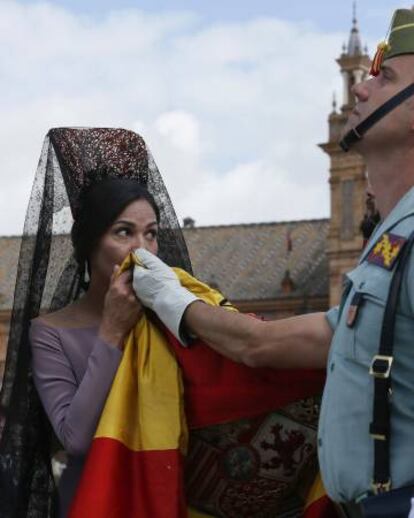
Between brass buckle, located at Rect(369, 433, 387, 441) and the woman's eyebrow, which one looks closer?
brass buckle, located at Rect(369, 433, 387, 441)

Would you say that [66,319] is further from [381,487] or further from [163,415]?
[381,487]

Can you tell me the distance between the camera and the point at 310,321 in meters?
3.39

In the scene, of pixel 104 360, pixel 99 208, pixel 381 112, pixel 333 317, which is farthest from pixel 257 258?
pixel 381 112

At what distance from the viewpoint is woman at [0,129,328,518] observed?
3771 millimetres

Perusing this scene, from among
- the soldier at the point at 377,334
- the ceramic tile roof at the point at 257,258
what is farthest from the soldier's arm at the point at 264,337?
the ceramic tile roof at the point at 257,258

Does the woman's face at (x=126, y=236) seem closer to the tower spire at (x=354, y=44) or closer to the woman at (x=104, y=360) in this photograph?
the woman at (x=104, y=360)

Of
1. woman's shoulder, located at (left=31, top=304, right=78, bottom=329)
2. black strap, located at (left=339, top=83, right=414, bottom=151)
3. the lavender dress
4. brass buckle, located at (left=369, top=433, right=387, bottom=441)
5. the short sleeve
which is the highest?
black strap, located at (left=339, top=83, right=414, bottom=151)

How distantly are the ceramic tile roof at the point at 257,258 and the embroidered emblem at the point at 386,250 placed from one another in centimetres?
4738

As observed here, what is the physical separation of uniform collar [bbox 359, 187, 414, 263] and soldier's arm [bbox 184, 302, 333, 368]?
1.12 feet

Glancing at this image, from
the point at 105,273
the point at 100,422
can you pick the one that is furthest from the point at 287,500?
the point at 105,273

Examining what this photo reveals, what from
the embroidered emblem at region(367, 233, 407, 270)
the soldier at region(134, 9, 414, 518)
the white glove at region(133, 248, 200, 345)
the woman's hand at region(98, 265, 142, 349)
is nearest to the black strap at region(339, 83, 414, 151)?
the soldier at region(134, 9, 414, 518)

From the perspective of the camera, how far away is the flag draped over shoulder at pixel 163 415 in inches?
145

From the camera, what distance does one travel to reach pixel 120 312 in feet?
12.8

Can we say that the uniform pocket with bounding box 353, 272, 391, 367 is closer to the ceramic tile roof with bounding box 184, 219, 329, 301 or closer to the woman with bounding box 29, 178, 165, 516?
the woman with bounding box 29, 178, 165, 516
